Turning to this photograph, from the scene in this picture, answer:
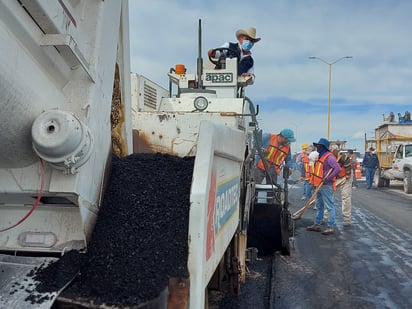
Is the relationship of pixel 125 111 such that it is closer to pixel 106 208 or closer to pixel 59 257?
pixel 106 208

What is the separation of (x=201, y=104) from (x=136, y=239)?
3135 millimetres

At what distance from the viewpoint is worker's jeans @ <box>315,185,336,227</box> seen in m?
8.21

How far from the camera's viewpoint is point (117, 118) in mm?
2611

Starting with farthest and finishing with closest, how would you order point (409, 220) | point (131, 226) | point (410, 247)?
point (409, 220) < point (410, 247) < point (131, 226)

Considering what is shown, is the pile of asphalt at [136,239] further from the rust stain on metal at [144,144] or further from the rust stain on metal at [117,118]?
the rust stain on metal at [144,144]

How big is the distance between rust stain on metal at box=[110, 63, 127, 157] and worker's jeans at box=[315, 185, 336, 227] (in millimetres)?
6262

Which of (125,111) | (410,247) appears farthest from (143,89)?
(410,247)

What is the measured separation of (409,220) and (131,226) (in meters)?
9.15

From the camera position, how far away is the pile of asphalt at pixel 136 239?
1738mm

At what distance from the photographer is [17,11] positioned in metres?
1.63

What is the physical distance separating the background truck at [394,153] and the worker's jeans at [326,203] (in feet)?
29.7

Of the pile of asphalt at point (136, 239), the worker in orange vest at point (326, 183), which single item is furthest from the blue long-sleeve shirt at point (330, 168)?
the pile of asphalt at point (136, 239)

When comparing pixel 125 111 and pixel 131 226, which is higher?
pixel 125 111

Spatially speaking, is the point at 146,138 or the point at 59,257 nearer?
the point at 59,257
